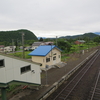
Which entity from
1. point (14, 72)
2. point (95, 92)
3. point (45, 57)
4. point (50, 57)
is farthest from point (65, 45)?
point (14, 72)

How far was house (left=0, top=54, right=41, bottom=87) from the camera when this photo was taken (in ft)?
21.4

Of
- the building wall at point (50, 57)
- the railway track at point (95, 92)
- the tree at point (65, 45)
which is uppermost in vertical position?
the tree at point (65, 45)

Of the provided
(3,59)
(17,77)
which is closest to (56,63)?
(17,77)

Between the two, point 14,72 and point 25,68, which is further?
point 25,68

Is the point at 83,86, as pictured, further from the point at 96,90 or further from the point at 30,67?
the point at 30,67

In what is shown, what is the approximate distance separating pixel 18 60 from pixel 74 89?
7648 mm

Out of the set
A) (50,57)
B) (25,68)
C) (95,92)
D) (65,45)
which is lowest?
(95,92)

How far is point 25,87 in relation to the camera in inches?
440

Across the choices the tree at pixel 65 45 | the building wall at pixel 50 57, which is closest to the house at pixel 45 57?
Result: the building wall at pixel 50 57

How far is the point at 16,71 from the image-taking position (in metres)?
7.66

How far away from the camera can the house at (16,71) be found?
653 centimetres

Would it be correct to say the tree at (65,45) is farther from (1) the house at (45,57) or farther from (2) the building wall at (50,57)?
(1) the house at (45,57)

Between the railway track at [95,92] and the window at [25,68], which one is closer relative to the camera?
the window at [25,68]

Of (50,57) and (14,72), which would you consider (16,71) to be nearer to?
(14,72)
